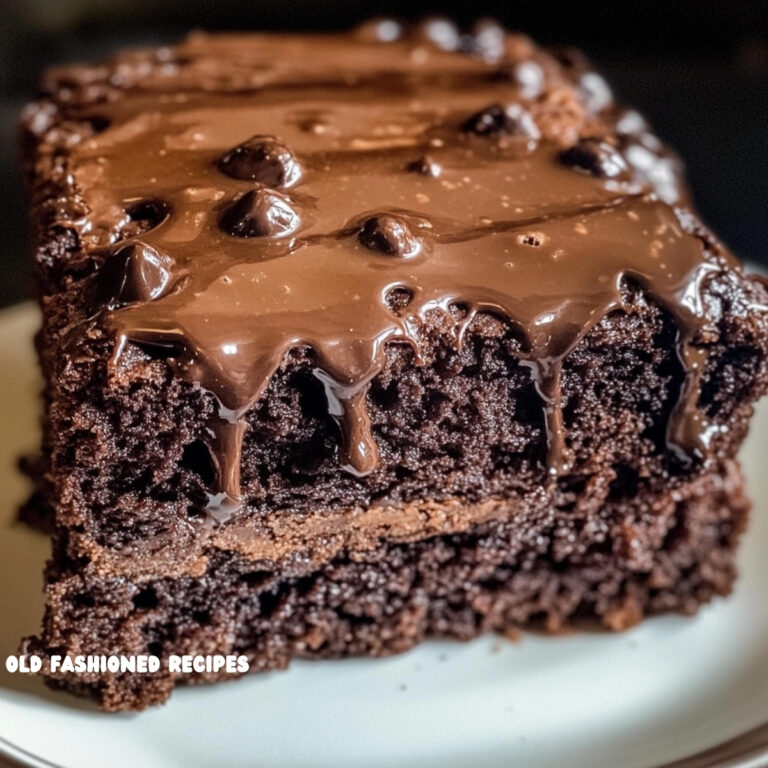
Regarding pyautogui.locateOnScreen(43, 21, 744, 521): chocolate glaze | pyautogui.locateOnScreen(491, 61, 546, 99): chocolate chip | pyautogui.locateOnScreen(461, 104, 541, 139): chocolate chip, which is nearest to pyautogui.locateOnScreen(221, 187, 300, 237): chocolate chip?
pyautogui.locateOnScreen(43, 21, 744, 521): chocolate glaze

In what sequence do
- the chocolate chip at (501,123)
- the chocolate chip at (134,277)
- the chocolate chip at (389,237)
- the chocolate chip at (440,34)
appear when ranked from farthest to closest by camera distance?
the chocolate chip at (440,34) → the chocolate chip at (501,123) → the chocolate chip at (389,237) → the chocolate chip at (134,277)

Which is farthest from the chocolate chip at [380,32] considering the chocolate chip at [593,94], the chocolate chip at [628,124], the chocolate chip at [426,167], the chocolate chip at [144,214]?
the chocolate chip at [144,214]

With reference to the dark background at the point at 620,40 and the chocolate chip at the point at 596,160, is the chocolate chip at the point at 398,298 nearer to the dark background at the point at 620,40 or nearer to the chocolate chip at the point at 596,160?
the chocolate chip at the point at 596,160

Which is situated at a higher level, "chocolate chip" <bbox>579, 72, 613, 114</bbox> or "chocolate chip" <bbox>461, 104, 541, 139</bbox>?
"chocolate chip" <bbox>461, 104, 541, 139</bbox>

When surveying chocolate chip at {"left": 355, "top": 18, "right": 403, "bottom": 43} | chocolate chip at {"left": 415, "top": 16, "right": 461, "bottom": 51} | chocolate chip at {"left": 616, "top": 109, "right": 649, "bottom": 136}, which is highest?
chocolate chip at {"left": 415, "top": 16, "right": 461, "bottom": 51}

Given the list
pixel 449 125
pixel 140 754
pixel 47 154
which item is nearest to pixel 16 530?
pixel 140 754

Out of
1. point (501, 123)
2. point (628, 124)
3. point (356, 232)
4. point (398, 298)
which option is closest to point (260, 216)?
point (356, 232)

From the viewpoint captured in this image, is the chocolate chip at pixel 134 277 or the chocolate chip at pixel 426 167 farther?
the chocolate chip at pixel 426 167

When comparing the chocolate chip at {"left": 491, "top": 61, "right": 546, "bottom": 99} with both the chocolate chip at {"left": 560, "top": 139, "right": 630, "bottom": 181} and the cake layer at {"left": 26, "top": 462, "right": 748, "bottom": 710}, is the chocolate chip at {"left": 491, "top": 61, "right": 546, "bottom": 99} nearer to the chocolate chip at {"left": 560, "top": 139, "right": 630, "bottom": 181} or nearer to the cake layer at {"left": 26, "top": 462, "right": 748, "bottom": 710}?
the chocolate chip at {"left": 560, "top": 139, "right": 630, "bottom": 181}
